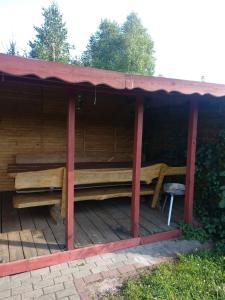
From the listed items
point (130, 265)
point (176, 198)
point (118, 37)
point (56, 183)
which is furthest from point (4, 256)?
point (118, 37)

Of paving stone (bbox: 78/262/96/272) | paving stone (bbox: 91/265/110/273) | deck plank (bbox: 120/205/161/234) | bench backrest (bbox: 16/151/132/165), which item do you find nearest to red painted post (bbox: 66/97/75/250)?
paving stone (bbox: 78/262/96/272)

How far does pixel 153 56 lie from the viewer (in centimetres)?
2295

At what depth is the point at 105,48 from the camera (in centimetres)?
2077

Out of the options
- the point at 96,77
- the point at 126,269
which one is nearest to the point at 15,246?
the point at 126,269

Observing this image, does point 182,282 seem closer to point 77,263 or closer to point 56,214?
point 77,263

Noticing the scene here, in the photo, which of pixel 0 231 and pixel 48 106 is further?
pixel 48 106

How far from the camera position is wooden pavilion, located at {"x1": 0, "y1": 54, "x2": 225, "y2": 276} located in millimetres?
2631

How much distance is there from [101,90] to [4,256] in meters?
2.04

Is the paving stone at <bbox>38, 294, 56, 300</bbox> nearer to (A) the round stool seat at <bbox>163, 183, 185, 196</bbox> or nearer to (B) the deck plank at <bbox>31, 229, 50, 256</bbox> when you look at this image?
(B) the deck plank at <bbox>31, 229, 50, 256</bbox>

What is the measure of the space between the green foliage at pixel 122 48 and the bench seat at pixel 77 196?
17.1 m

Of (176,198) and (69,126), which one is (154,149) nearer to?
(176,198)

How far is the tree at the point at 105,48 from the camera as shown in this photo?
20266mm

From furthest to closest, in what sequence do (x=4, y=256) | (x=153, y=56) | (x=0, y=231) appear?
(x=153, y=56)
(x=0, y=231)
(x=4, y=256)

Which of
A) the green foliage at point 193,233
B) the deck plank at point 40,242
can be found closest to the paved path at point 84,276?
the deck plank at point 40,242
